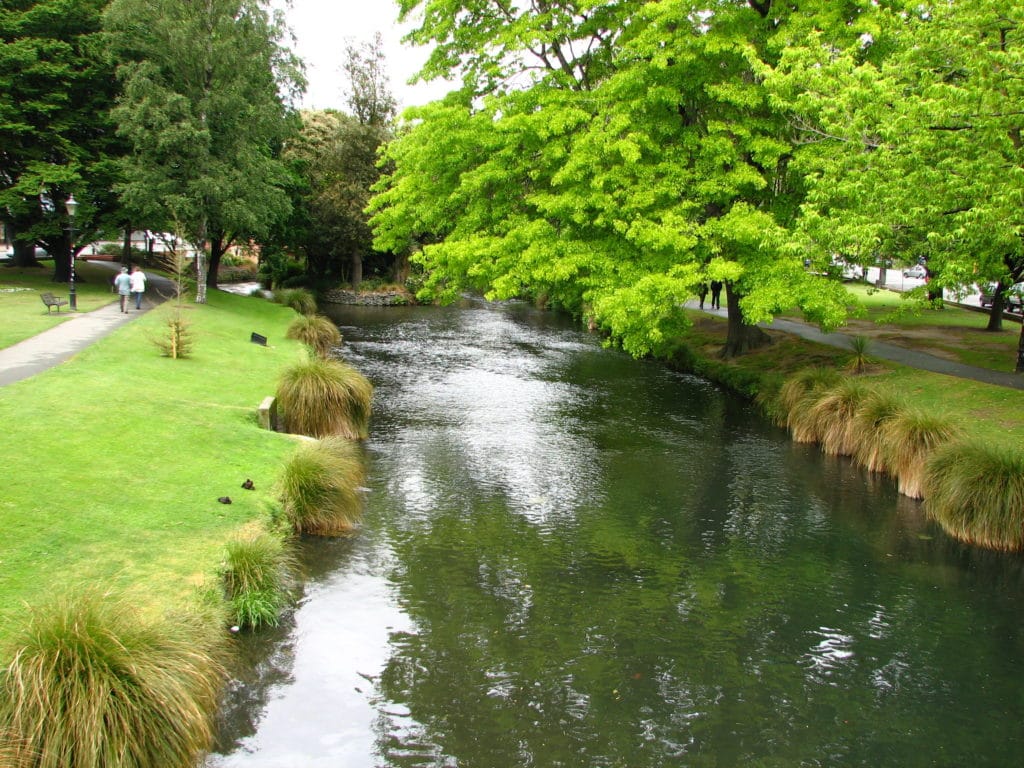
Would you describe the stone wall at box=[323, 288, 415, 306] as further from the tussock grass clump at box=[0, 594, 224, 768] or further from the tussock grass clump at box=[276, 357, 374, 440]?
the tussock grass clump at box=[0, 594, 224, 768]

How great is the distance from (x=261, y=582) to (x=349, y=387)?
9037mm

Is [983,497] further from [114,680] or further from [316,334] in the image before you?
[316,334]

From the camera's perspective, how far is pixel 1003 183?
42.3ft

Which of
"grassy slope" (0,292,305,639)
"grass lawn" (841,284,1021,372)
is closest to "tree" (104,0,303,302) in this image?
"grassy slope" (0,292,305,639)

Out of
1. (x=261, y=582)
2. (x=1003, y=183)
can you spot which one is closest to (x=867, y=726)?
(x=261, y=582)

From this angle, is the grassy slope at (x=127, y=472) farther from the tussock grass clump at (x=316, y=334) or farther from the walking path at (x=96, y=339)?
the tussock grass clump at (x=316, y=334)

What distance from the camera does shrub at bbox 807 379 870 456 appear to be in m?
18.4

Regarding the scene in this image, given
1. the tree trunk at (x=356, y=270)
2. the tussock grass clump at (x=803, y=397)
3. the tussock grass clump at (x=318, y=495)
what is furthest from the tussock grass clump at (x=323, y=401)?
the tree trunk at (x=356, y=270)

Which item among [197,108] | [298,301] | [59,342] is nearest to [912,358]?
[59,342]

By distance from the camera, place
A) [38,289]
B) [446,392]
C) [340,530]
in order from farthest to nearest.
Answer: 1. [38,289]
2. [446,392]
3. [340,530]

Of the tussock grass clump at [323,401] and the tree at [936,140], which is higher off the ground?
the tree at [936,140]

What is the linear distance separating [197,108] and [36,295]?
406 inches

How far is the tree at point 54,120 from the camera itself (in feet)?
107

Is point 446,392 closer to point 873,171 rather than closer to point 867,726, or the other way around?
point 873,171
